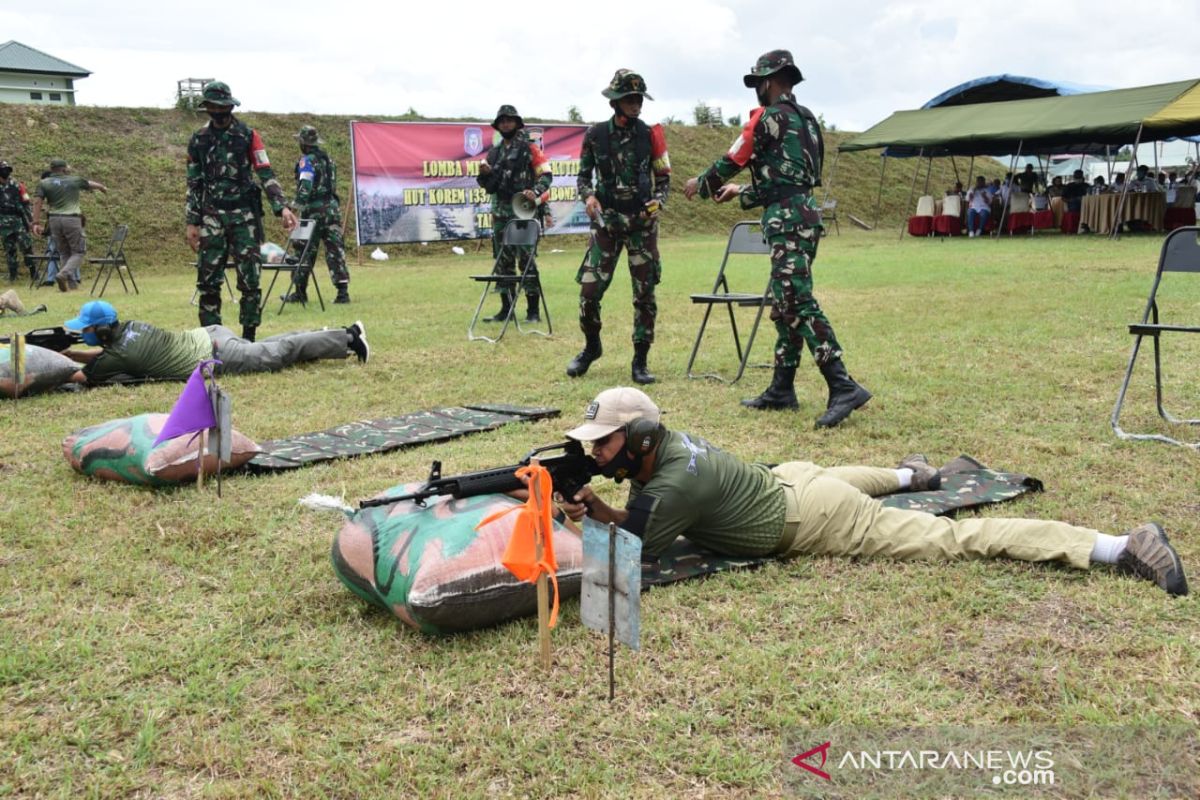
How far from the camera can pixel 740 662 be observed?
2816mm

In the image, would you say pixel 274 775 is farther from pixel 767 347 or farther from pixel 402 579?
pixel 767 347

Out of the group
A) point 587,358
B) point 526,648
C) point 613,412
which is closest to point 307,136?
point 587,358

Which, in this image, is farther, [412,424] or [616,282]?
[616,282]

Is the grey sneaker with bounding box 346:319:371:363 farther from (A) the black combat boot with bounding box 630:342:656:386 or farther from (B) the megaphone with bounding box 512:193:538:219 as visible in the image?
(B) the megaphone with bounding box 512:193:538:219

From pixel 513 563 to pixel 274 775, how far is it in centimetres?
77

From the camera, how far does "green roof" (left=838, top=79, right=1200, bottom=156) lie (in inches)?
715

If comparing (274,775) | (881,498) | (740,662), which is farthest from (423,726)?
(881,498)

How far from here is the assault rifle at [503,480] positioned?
2.80 m

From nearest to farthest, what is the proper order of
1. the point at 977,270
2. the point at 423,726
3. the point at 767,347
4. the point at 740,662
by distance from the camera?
1. the point at 423,726
2. the point at 740,662
3. the point at 767,347
4. the point at 977,270

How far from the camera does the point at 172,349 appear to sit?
7270 millimetres

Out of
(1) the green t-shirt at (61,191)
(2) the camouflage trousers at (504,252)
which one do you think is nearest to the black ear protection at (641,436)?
(2) the camouflage trousers at (504,252)

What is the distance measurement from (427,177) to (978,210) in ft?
40.9

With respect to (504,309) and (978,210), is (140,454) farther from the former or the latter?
(978,210)

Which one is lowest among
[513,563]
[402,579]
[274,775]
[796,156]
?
[274,775]
